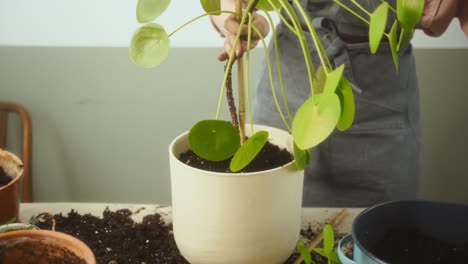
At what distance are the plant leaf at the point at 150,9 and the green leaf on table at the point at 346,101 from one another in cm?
17

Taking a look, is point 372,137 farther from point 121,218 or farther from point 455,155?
point 455,155

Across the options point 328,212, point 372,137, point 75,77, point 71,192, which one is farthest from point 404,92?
point 71,192

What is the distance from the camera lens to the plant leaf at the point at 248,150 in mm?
504

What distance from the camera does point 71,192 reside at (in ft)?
5.22

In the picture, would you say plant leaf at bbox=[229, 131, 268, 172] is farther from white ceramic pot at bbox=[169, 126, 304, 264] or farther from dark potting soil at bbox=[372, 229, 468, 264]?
dark potting soil at bbox=[372, 229, 468, 264]

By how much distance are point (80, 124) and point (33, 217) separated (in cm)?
80

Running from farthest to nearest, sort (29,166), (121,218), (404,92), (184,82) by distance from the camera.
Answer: (29,166), (184,82), (404,92), (121,218)

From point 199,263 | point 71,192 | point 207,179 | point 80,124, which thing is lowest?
point 71,192

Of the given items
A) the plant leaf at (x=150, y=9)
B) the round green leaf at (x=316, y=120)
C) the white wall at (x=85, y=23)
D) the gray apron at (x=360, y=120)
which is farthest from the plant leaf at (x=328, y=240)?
the white wall at (x=85, y=23)

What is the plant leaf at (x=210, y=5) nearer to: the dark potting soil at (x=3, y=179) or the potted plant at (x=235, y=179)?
the potted plant at (x=235, y=179)

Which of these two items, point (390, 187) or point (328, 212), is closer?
point (328, 212)

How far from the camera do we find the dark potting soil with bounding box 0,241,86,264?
0.53m

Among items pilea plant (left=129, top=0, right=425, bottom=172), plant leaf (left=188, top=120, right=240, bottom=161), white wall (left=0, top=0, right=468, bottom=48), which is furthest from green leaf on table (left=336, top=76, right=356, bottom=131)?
white wall (left=0, top=0, right=468, bottom=48)

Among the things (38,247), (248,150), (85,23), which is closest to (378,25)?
(248,150)
